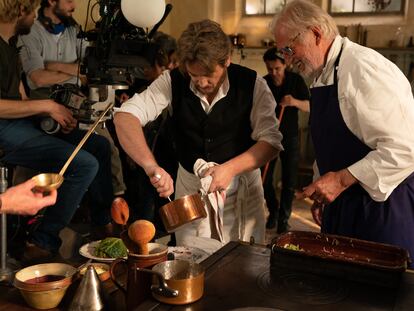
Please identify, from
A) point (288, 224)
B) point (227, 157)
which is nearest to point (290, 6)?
point (227, 157)

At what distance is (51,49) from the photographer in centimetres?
314

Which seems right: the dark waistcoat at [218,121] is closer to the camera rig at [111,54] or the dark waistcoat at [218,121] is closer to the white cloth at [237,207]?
the white cloth at [237,207]

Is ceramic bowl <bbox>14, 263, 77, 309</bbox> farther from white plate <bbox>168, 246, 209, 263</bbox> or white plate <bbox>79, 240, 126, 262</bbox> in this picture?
Answer: white plate <bbox>168, 246, 209, 263</bbox>

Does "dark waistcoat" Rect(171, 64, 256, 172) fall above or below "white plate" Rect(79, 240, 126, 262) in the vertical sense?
above

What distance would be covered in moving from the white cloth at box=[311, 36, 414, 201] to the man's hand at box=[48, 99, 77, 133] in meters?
1.59

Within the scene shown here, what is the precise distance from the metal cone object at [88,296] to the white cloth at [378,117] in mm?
841

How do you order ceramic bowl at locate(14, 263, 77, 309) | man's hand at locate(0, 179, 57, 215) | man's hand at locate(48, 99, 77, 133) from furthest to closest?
man's hand at locate(48, 99, 77, 133) < man's hand at locate(0, 179, 57, 215) < ceramic bowl at locate(14, 263, 77, 309)

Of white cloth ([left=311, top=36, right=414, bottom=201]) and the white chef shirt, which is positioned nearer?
white cloth ([left=311, top=36, right=414, bottom=201])

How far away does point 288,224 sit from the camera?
166 inches

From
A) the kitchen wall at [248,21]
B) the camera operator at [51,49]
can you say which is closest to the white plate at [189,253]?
the camera operator at [51,49]

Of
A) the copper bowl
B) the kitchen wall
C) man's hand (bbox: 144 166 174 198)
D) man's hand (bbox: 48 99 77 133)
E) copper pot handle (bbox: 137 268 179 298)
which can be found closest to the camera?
copper pot handle (bbox: 137 268 179 298)

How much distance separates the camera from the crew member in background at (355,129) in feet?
4.93

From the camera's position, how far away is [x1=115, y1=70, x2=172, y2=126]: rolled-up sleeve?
2037 millimetres

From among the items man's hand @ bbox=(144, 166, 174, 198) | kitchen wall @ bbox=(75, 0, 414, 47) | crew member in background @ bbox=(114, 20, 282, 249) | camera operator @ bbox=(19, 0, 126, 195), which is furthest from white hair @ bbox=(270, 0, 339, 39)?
kitchen wall @ bbox=(75, 0, 414, 47)
